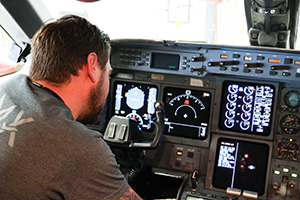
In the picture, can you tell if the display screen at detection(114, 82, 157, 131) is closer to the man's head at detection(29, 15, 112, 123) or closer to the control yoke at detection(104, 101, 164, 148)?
the control yoke at detection(104, 101, 164, 148)

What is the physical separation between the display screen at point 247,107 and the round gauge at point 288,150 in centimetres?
14

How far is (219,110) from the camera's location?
2506 mm

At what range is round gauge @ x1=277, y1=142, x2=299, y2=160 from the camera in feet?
7.70

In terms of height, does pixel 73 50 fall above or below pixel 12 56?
above

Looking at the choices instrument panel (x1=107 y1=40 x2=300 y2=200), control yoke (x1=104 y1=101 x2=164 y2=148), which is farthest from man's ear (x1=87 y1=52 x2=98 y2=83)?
instrument panel (x1=107 y1=40 x2=300 y2=200)

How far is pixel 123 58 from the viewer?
264 cm

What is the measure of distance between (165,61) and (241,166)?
102 centimetres

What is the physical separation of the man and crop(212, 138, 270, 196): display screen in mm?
1519

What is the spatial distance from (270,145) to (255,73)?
575mm

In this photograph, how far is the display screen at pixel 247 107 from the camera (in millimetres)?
2410

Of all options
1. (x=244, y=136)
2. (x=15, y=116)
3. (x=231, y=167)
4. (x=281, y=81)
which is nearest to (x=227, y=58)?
(x=281, y=81)

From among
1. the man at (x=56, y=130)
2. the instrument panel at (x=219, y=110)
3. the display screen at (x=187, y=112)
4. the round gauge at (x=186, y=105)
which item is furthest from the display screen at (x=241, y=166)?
the man at (x=56, y=130)

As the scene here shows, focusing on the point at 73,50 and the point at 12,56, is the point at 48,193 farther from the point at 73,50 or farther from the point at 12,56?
the point at 12,56

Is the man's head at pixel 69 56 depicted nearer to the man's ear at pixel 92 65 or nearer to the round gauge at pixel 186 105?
the man's ear at pixel 92 65
